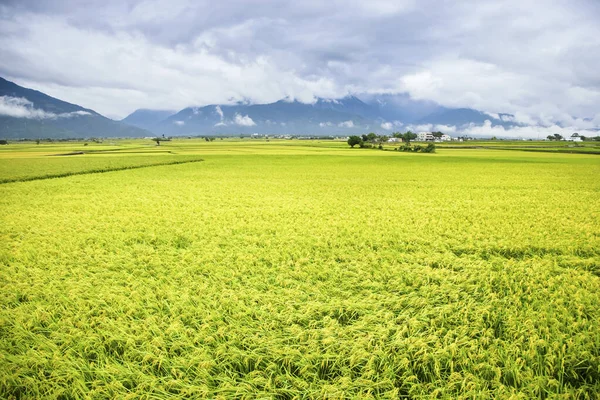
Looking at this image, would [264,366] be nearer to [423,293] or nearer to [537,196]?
[423,293]

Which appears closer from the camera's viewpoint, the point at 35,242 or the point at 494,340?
the point at 494,340

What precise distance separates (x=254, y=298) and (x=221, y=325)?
911mm

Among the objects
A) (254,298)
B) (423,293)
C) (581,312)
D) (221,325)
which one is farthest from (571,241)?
(221,325)

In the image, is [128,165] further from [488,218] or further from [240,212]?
[488,218]

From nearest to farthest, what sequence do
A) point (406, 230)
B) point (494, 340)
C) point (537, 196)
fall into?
point (494, 340) < point (406, 230) < point (537, 196)

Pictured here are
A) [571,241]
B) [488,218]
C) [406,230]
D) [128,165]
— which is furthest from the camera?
[128,165]

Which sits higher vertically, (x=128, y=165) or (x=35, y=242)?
(x=128, y=165)

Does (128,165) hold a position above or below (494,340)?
above

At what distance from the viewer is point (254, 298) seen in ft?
18.5

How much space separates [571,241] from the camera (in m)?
9.23

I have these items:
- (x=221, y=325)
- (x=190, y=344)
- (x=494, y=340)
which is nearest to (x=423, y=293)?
(x=494, y=340)

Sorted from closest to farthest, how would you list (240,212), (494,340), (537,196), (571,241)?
(494,340) < (571,241) < (240,212) < (537,196)

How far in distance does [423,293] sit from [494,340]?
1561mm

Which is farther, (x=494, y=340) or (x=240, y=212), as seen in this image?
(x=240, y=212)
